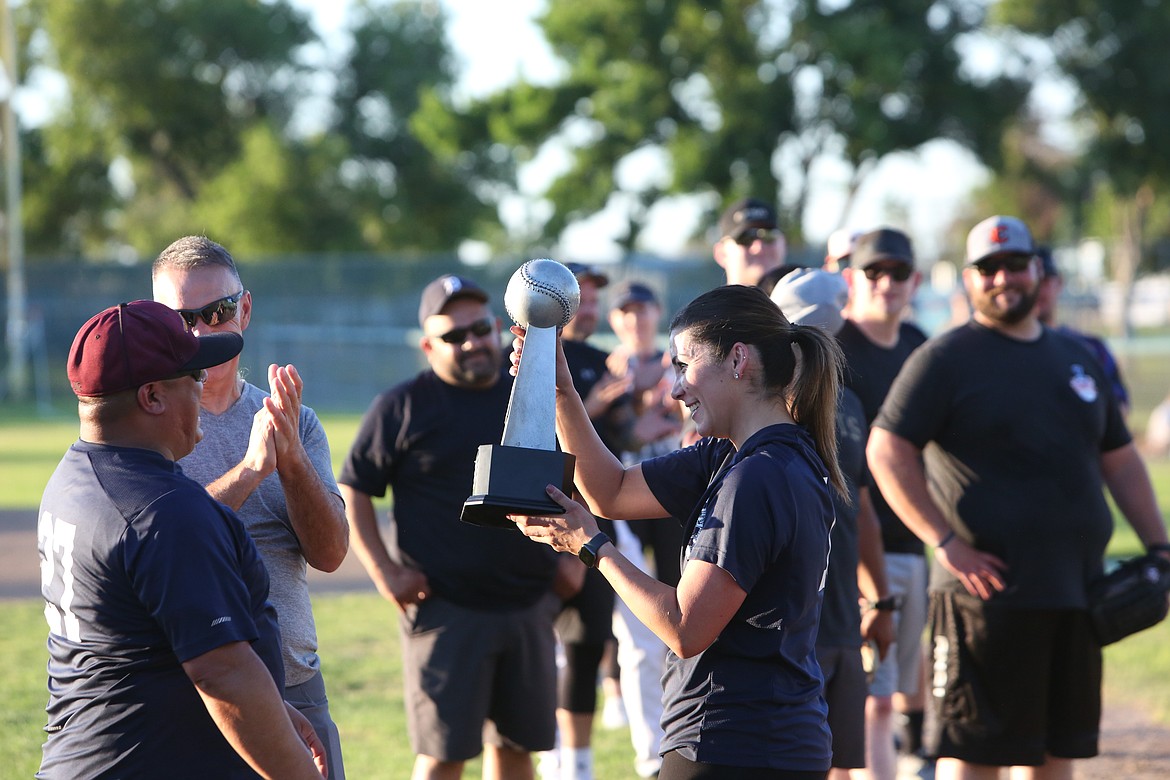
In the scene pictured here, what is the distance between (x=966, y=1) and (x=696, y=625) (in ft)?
121

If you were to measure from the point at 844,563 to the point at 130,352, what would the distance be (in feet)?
9.27

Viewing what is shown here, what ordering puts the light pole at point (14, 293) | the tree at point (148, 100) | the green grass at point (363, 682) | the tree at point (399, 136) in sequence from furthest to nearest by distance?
1. the tree at point (399, 136)
2. the tree at point (148, 100)
3. the light pole at point (14, 293)
4. the green grass at point (363, 682)

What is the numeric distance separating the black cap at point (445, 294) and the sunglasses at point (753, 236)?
1180mm

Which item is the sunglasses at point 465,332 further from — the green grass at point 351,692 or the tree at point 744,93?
the tree at point 744,93

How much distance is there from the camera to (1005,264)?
502cm

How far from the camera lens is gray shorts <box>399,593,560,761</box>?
5020 mm

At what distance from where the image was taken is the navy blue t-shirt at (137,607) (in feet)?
8.25

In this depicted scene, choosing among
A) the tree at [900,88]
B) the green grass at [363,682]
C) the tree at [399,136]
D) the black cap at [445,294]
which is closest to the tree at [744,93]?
the tree at [900,88]

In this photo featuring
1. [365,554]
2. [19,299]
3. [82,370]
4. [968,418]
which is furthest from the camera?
[19,299]

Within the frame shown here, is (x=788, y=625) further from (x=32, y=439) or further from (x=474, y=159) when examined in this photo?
(x=474, y=159)

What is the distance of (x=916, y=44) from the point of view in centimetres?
3431

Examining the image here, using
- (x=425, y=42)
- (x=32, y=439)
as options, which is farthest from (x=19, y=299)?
(x=425, y=42)

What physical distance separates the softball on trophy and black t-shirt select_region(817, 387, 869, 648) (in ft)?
5.52

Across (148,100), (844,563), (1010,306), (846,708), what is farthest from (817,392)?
(148,100)
